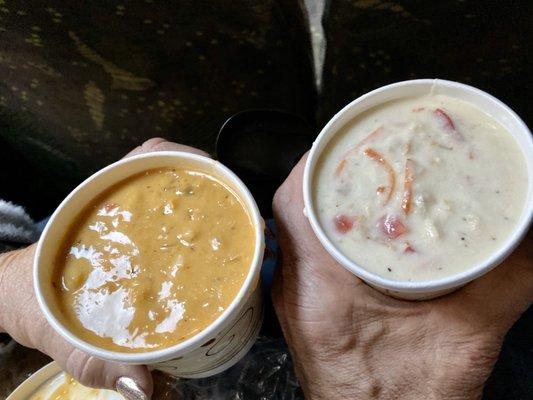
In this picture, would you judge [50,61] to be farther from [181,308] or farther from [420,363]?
[420,363]

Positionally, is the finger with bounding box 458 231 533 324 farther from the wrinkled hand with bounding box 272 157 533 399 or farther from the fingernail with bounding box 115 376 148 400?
the fingernail with bounding box 115 376 148 400

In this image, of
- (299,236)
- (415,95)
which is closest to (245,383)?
(299,236)

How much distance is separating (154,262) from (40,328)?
302mm

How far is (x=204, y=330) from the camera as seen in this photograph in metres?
0.78

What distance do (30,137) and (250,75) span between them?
60 cm

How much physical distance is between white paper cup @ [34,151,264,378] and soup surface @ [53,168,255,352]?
0.01 metres

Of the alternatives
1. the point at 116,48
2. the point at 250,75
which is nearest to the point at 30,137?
the point at 116,48

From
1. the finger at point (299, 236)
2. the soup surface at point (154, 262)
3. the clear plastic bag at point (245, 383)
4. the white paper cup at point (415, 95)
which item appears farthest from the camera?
the clear plastic bag at point (245, 383)

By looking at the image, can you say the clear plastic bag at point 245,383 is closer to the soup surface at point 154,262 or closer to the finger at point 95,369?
the finger at point 95,369

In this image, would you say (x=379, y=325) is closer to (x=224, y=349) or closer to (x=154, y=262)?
(x=224, y=349)

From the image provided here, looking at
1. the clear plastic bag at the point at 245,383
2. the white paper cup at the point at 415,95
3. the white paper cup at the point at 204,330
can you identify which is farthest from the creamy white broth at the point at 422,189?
the clear plastic bag at the point at 245,383

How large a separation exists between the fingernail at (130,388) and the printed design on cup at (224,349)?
4 cm

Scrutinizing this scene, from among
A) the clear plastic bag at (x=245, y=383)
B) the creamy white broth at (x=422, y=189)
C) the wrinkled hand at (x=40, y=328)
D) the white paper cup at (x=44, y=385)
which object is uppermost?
the creamy white broth at (x=422, y=189)

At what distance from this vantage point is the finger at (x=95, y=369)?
877 mm
